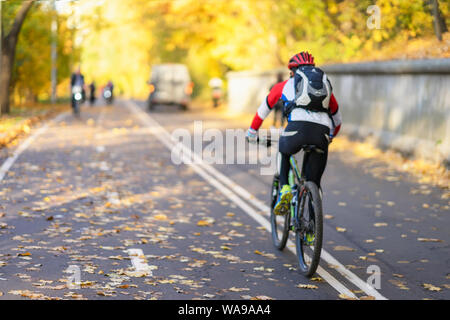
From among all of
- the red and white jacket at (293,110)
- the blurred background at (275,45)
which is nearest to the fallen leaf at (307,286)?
the red and white jacket at (293,110)

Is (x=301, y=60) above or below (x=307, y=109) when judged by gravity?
above

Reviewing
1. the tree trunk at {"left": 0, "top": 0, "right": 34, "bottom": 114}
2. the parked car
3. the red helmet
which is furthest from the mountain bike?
the parked car

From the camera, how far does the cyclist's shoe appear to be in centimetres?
759

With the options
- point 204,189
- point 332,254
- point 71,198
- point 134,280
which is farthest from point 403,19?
point 134,280

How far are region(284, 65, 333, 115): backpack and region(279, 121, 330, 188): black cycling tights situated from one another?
0.18 meters

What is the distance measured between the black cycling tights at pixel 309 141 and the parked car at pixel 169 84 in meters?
28.5

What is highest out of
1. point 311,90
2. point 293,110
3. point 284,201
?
point 311,90

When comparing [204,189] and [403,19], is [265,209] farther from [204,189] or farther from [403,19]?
[403,19]

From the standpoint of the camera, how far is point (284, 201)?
25.1ft

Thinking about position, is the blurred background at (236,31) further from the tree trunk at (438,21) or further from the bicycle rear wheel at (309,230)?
the bicycle rear wheel at (309,230)

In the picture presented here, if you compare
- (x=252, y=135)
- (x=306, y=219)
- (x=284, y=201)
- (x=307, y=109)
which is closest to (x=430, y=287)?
(x=306, y=219)

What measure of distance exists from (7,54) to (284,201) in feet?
71.0

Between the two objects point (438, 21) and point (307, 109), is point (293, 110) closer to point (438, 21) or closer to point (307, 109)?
point (307, 109)
